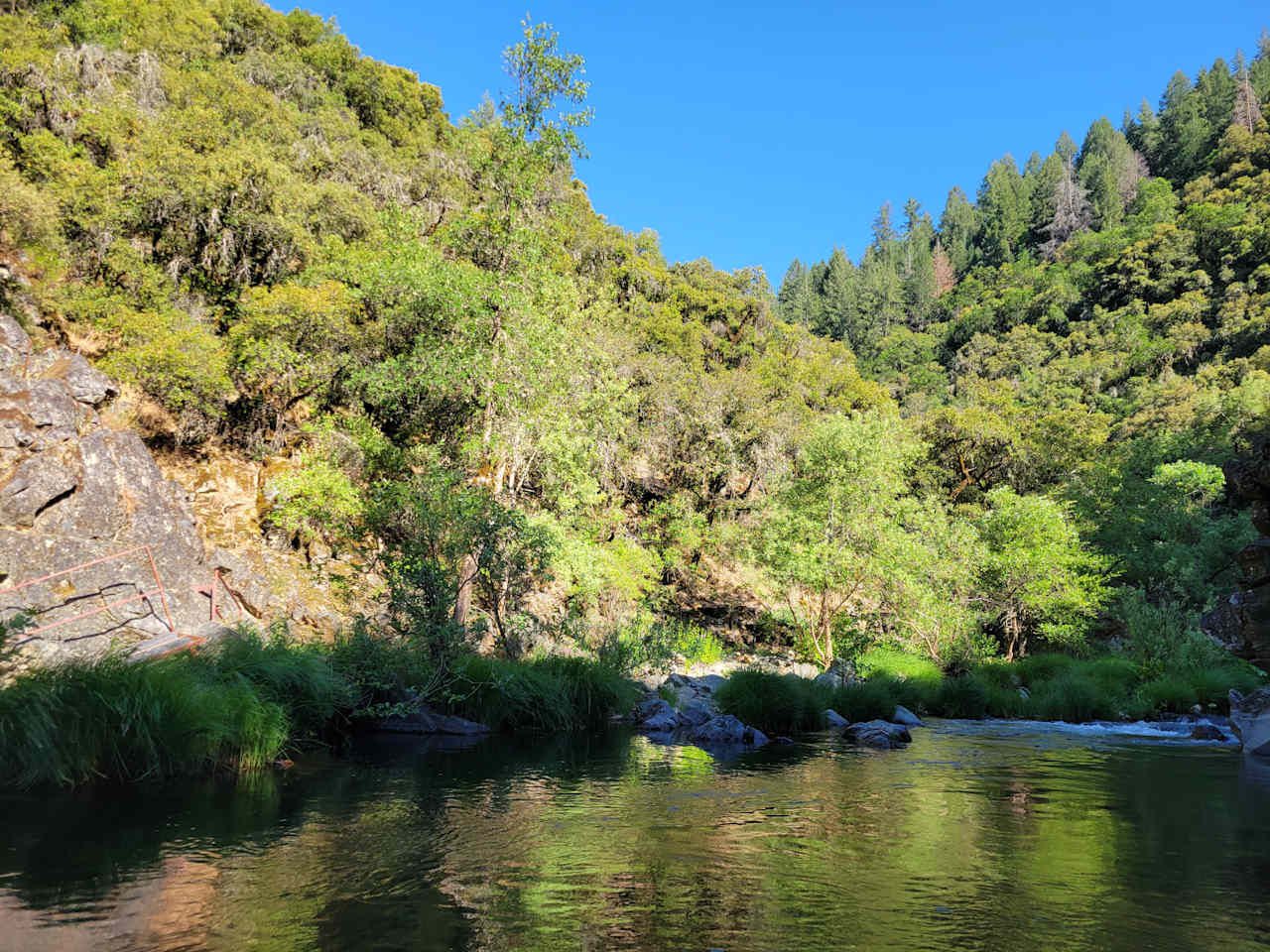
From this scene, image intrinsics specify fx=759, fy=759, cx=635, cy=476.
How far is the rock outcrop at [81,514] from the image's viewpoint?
14.9 meters

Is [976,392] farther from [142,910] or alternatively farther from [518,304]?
[142,910]

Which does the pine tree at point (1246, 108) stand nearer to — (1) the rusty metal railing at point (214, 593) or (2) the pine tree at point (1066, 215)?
(2) the pine tree at point (1066, 215)

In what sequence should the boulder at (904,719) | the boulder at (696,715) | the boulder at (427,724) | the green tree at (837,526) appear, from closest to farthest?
1. the boulder at (427,724)
2. the boulder at (696,715)
3. the boulder at (904,719)
4. the green tree at (837,526)

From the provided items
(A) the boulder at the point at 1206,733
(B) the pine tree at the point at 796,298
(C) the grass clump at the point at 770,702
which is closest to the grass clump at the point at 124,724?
(C) the grass clump at the point at 770,702

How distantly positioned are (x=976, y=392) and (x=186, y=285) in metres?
51.3

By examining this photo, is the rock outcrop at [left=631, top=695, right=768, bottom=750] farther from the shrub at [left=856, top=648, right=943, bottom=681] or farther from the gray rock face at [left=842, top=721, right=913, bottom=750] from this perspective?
the shrub at [left=856, top=648, right=943, bottom=681]

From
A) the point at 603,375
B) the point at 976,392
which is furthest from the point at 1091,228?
the point at 603,375

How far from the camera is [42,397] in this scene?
58.4 ft

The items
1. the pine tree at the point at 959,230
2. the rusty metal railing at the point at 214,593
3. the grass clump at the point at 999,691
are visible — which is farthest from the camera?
the pine tree at the point at 959,230

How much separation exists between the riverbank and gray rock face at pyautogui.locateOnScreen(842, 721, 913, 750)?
146cm

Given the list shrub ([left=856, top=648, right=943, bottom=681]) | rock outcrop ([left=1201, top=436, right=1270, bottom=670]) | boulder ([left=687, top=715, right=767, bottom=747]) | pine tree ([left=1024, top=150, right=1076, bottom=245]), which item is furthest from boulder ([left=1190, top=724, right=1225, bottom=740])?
pine tree ([left=1024, top=150, right=1076, bottom=245])

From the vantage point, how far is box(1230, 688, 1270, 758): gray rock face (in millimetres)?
13344

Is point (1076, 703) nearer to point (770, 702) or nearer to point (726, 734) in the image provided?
point (770, 702)

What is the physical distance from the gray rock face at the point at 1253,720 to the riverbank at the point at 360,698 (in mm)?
5610
